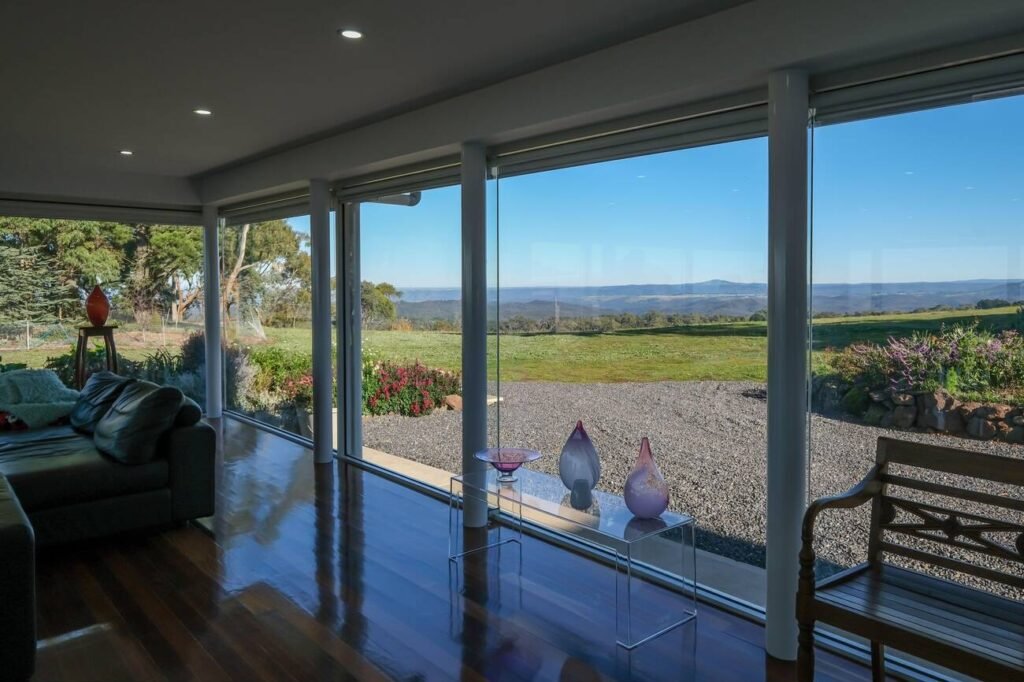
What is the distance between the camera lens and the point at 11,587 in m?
2.42

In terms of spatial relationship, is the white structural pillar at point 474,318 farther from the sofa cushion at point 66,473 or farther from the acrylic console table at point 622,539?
the sofa cushion at point 66,473

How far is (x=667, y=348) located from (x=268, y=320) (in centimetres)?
446

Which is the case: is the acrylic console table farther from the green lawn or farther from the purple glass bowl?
the green lawn

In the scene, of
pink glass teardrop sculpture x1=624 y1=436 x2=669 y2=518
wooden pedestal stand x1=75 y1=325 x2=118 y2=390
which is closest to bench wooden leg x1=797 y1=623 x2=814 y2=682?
pink glass teardrop sculpture x1=624 y1=436 x2=669 y2=518

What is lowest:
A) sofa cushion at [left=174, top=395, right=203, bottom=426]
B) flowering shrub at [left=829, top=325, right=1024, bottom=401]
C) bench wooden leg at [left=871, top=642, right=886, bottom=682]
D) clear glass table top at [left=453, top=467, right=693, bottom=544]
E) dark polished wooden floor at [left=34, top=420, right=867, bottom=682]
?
dark polished wooden floor at [left=34, top=420, right=867, bottom=682]

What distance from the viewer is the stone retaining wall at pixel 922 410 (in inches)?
94.6

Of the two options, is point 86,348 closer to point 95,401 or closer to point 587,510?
point 95,401

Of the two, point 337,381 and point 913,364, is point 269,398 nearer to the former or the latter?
point 337,381

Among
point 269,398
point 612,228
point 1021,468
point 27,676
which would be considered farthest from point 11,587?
point 269,398

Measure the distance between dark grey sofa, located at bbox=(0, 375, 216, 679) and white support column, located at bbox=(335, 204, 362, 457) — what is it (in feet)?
5.28

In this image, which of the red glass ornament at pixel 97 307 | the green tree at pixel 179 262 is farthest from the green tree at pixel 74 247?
the red glass ornament at pixel 97 307

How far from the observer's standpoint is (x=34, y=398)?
4852mm

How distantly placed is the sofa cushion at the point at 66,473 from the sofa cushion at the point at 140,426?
0.20 feet

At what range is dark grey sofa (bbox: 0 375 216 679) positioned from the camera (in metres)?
3.64
